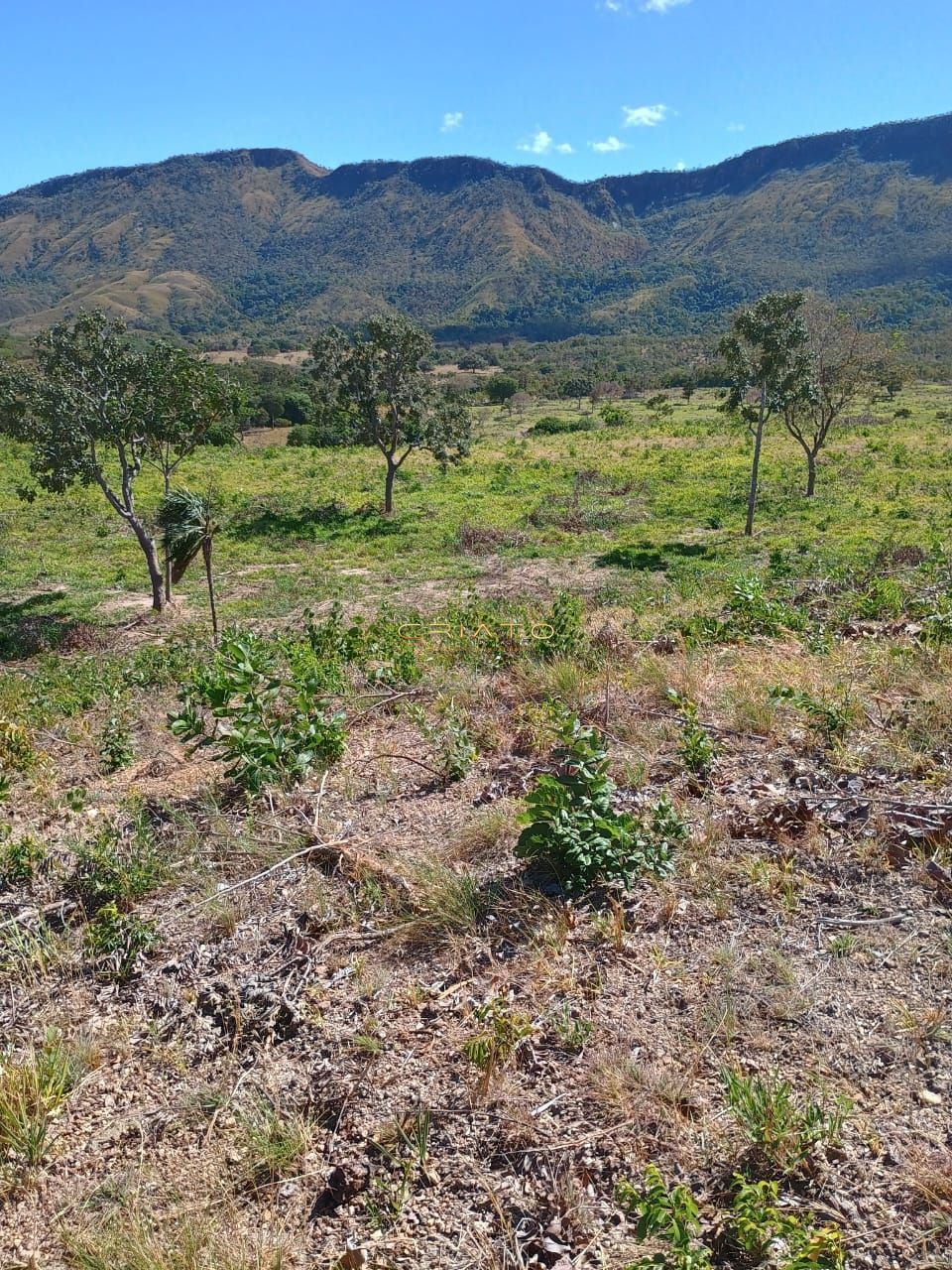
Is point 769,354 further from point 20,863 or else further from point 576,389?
point 576,389

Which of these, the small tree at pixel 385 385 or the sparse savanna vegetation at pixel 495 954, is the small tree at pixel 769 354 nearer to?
the small tree at pixel 385 385

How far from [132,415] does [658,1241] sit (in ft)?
47.2

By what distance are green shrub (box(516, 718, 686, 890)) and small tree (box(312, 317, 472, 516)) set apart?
1867 centimetres

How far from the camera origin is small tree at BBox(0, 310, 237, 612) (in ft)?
43.5

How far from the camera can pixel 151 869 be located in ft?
13.1

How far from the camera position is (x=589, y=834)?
11.5ft

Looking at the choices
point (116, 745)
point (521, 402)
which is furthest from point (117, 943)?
point (521, 402)

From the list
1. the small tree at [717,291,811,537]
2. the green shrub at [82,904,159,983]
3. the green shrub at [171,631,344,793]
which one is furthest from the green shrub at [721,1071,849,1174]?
the small tree at [717,291,811,537]

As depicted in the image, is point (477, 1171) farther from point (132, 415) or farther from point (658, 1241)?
point (132, 415)

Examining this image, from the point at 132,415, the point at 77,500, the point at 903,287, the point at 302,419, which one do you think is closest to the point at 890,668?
the point at 132,415

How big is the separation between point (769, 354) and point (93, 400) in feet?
45.6

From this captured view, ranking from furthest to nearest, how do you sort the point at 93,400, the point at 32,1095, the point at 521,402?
the point at 521,402
the point at 93,400
the point at 32,1095

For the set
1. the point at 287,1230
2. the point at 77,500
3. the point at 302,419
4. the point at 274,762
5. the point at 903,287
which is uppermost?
the point at 903,287

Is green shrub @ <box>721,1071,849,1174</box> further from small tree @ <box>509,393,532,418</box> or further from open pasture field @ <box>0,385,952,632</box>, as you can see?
small tree @ <box>509,393,532,418</box>
